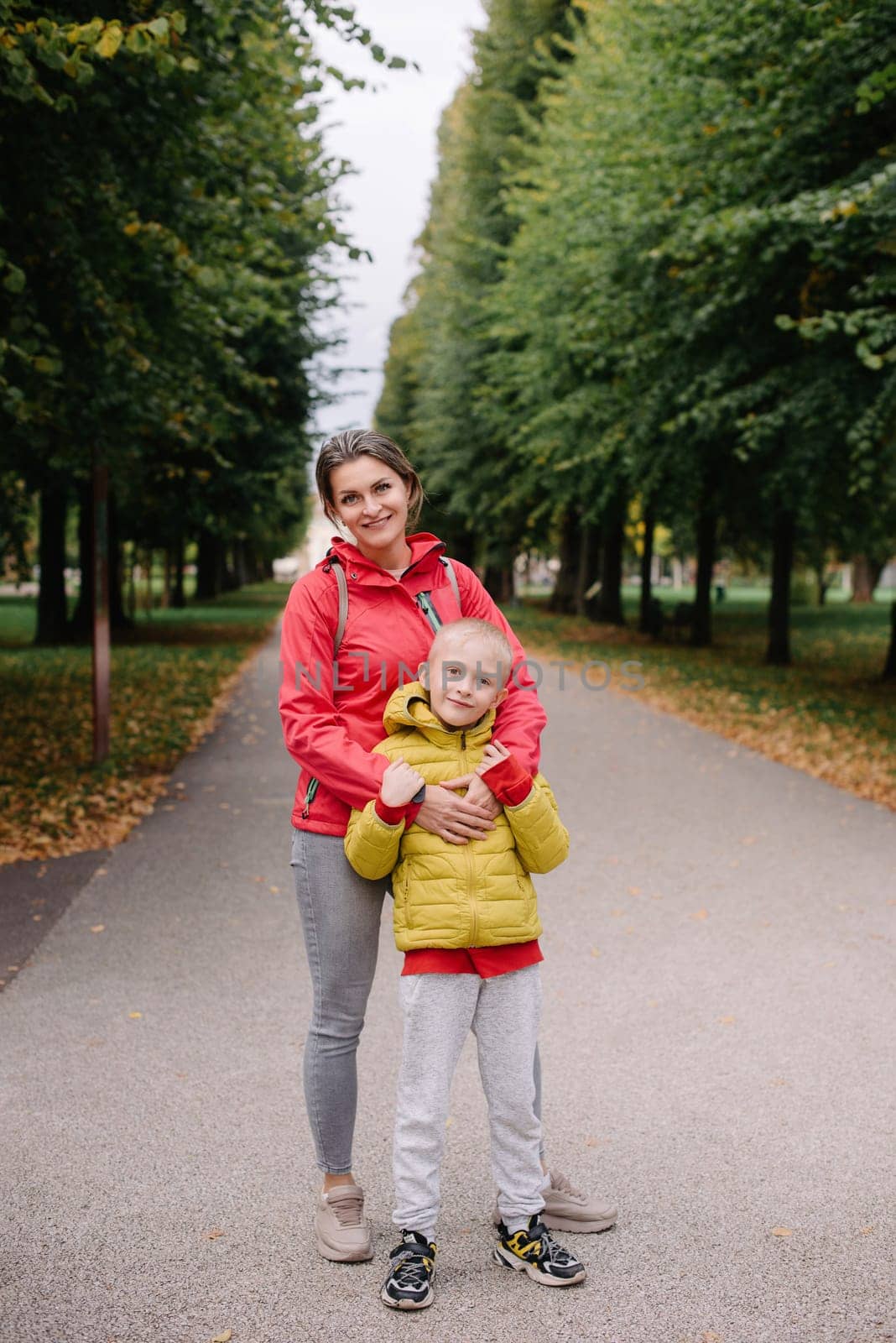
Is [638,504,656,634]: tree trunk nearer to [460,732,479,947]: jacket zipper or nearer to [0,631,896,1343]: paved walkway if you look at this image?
A: [0,631,896,1343]: paved walkway

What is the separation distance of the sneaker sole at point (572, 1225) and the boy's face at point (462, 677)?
141cm

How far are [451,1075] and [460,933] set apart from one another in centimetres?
39

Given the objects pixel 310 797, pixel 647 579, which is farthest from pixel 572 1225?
pixel 647 579

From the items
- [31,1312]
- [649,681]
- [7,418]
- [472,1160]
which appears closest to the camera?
[31,1312]

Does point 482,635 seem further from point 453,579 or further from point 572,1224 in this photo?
point 572,1224

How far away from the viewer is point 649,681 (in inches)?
713

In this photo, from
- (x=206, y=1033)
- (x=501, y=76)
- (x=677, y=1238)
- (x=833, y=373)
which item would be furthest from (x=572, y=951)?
(x=501, y=76)

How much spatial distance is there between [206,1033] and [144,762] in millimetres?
6292

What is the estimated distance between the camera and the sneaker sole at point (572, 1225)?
314cm

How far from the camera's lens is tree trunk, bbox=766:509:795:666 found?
19.9 metres

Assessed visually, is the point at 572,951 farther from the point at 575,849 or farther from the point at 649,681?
the point at 649,681

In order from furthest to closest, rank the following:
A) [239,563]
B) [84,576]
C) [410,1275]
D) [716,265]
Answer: [239,563], [84,576], [716,265], [410,1275]

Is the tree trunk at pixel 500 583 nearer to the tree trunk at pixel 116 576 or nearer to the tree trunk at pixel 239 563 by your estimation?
the tree trunk at pixel 239 563

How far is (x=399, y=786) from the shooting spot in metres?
2.72
